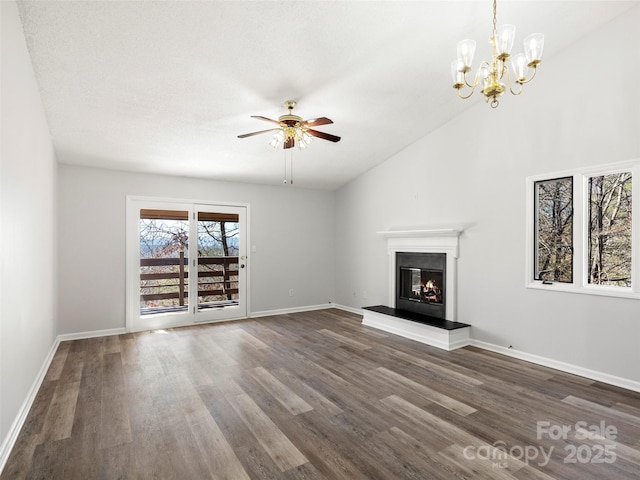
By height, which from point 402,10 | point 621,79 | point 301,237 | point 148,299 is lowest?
point 148,299

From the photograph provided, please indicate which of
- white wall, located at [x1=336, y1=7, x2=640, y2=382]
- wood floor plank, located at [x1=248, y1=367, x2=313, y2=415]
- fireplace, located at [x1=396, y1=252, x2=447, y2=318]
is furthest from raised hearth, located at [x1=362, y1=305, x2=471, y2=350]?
wood floor plank, located at [x1=248, y1=367, x2=313, y2=415]

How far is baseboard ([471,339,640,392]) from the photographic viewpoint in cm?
320

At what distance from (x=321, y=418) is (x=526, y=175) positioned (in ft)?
11.0

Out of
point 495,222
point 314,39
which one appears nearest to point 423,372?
point 495,222

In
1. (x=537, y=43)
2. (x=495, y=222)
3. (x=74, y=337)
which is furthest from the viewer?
(x=74, y=337)

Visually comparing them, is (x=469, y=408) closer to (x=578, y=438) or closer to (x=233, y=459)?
(x=578, y=438)

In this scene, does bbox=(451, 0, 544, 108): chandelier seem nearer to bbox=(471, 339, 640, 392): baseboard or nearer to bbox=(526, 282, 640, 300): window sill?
bbox=(526, 282, 640, 300): window sill

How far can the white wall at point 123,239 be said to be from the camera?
4.93 m

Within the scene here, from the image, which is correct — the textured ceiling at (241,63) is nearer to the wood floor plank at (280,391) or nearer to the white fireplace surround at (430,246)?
the white fireplace surround at (430,246)

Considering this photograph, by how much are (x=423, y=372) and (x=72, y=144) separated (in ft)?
15.9

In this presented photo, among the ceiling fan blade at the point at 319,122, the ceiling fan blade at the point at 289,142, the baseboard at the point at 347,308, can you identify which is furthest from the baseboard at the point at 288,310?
the ceiling fan blade at the point at 319,122

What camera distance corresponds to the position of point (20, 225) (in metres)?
2.61

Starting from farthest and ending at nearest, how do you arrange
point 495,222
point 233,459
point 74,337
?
point 74,337
point 495,222
point 233,459

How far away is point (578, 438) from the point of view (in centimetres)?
240
